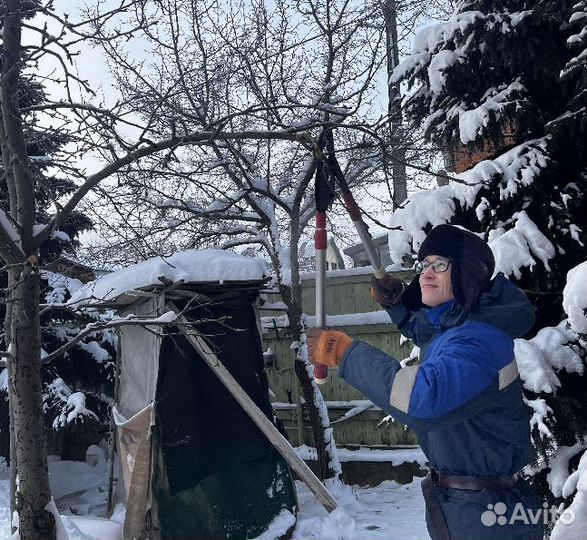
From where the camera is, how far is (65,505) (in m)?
8.36

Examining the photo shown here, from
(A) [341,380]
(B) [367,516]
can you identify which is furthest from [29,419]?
(A) [341,380]

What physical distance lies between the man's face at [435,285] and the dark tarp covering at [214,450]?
332cm

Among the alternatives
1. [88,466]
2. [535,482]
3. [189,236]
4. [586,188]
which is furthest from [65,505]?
[586,188]

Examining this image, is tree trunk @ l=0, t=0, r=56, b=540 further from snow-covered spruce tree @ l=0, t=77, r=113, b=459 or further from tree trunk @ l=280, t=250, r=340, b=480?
snow-covered spruce tree @ l=0, t=77, r=113, b=459

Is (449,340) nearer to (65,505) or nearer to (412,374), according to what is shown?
(412,374)

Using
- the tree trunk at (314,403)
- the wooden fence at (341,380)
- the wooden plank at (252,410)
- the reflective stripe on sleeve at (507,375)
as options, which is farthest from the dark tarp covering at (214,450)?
the reflective stripe on sleeve at (507,375)

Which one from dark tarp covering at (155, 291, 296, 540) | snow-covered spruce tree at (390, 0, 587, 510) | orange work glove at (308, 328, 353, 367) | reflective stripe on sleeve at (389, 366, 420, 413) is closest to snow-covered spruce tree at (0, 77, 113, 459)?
dark tarp covering at (155, 291, 296, 540)

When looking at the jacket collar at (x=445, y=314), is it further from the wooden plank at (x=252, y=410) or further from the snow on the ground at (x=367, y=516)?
the snow on the ground at (x=367, y=516)

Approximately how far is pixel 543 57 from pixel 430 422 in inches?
131

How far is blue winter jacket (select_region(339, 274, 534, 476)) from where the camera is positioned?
205 cm

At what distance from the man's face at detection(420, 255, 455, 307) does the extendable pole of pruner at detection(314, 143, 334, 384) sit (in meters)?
0.44

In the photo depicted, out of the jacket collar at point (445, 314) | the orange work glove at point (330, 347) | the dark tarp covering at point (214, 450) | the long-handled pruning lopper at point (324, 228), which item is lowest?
the dark tarp covering at point (214, 450)

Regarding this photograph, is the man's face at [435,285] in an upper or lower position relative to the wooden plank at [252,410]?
upper

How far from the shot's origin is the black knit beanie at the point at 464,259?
2.36 m
